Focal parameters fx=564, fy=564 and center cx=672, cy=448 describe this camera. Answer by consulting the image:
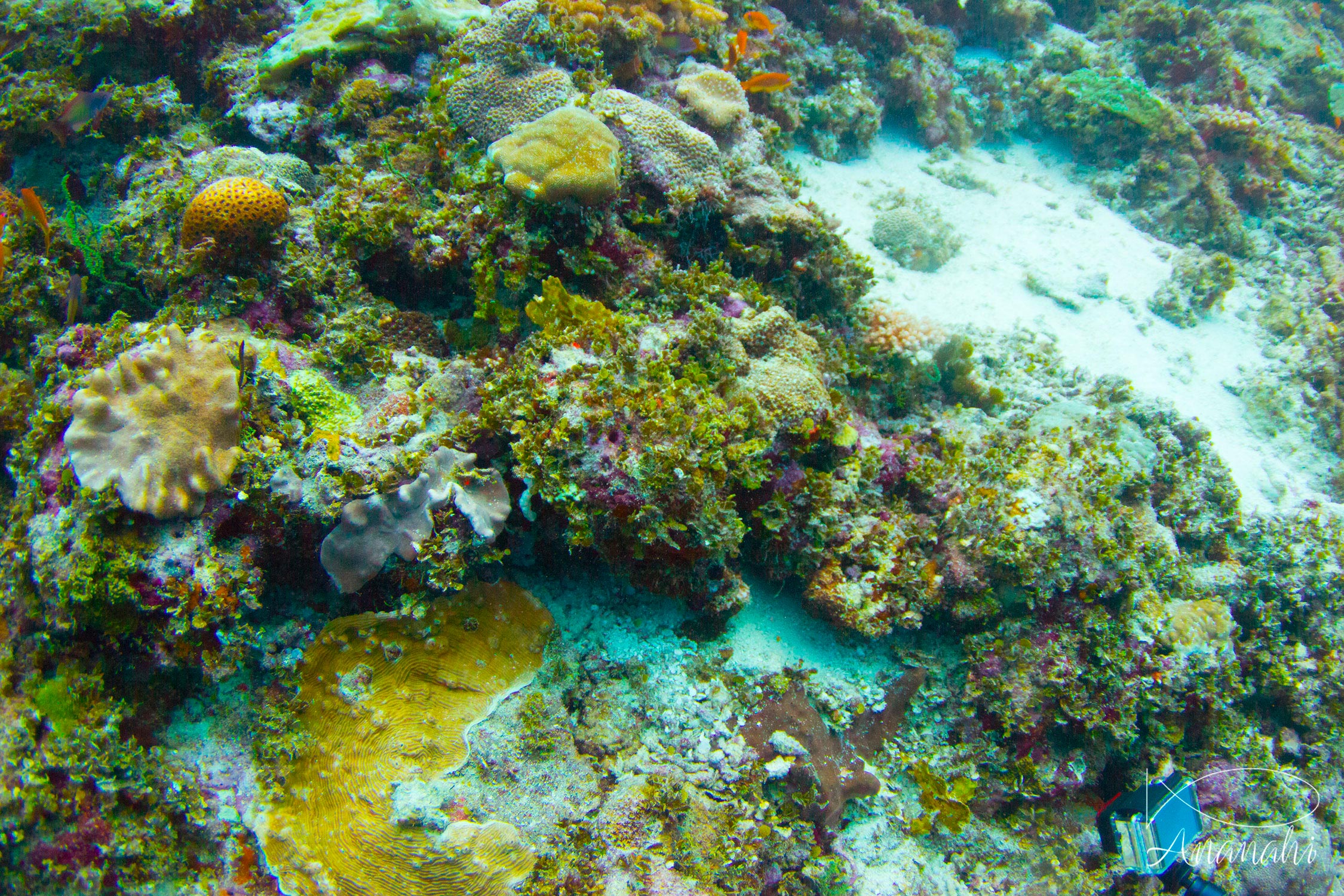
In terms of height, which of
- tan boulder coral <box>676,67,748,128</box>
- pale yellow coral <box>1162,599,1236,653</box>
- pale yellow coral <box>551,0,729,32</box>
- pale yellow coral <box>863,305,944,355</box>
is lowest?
pale yellow coral <box>1162,599,1236,653</box>

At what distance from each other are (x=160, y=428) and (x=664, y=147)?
377 cm

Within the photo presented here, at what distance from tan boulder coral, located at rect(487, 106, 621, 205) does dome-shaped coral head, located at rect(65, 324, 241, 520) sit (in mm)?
2123

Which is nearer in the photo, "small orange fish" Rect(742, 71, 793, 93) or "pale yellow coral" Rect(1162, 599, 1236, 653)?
"pale yellow coral" Rect(1162, 599, 1236, 653)

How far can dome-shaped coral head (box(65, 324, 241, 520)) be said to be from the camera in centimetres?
258

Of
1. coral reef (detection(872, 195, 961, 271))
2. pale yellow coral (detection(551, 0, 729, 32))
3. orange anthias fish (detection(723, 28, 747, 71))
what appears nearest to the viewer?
pale yellow coral (detection(551, 0, 729, 32))

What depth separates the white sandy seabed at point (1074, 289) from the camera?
21.7ft

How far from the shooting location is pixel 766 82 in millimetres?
6055

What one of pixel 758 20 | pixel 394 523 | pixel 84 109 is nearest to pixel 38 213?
pixel 84 109

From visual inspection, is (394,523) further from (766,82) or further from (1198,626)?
(766,82)

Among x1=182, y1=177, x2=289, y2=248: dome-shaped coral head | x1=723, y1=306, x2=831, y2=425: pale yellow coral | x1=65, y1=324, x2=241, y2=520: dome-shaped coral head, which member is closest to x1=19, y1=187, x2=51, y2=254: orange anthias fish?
x1=182, y1=177, x2=289, y2=248: dome-shaped coral head

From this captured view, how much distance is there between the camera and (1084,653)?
3.82 m

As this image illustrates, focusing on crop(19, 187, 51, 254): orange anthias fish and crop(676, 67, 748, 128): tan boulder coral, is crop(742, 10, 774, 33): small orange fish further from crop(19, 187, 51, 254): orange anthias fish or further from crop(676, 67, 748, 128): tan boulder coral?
crop(19, 187, 51, 254): orange anthias fish

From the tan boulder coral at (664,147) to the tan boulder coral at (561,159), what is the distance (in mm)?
443

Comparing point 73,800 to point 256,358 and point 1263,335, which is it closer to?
point 256,358
